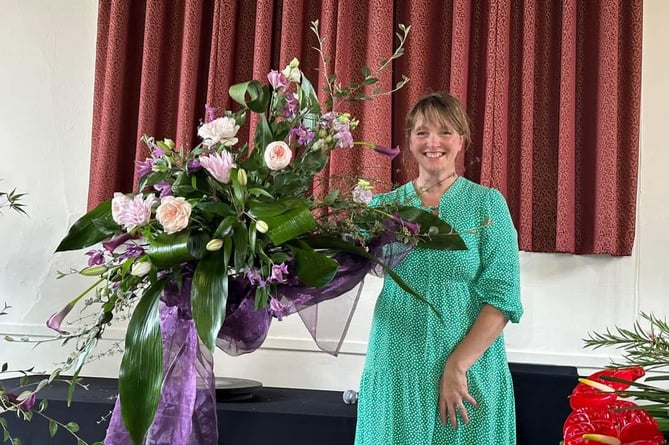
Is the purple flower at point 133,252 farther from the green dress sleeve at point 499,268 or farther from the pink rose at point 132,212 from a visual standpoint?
the green dress sleeve at point 499,268

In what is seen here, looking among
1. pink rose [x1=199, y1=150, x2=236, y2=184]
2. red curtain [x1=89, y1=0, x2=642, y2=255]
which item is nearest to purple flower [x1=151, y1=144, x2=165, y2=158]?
pink rose [x1=199, y1=150, x2=236, y2=184]

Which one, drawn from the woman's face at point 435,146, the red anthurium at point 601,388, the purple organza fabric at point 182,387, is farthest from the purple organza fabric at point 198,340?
the red anthurium at point 601,388

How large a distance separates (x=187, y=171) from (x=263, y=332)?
0.26 m

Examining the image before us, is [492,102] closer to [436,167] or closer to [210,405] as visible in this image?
[436,167]

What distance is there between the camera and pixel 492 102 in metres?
2.47

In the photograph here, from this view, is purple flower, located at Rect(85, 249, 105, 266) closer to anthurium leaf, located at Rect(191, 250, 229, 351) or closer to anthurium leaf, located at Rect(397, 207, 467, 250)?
anthurium leaf, located at Rect(191, 250, 229, 351)

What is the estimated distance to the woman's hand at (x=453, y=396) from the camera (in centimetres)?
148

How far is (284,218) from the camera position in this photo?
0.99 m

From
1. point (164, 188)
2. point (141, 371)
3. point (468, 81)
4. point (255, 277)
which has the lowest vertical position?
point (141, 371)

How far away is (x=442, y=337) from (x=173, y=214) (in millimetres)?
758

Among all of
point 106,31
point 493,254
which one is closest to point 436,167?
point 493,254

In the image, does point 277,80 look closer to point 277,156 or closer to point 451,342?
point 277,156

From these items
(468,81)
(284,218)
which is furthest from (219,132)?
(468,81)

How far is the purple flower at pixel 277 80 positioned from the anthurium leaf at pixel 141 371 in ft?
1.16
